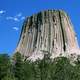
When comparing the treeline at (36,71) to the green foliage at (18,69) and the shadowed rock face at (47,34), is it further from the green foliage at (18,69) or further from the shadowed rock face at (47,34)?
the shadowed rock face at (47,34)

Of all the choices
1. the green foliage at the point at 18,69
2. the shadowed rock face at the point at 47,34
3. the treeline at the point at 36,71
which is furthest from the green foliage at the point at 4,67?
the shadowed rock face at the point at 47,34

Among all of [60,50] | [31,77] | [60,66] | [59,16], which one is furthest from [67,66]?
[59,16]

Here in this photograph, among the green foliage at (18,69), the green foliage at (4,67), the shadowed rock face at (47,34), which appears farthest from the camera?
the shadowed rock face at (47,34)

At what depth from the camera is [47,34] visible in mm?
132125

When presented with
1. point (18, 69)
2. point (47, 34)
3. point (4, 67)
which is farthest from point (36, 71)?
point (47, 34)

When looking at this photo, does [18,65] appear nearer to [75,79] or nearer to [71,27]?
[75,79]

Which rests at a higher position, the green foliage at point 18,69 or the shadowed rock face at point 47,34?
the shadowed rock face at point 47,34

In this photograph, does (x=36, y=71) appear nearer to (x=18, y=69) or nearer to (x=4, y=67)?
(x=18, y=69)

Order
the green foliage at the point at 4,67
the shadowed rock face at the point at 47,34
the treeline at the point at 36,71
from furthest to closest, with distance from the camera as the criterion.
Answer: the shadowed rock face at the point at 47,34 → the treeline at the point at 36,71 → the green foliage at the point at 4,67

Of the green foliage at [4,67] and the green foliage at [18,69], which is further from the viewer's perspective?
the green foliage at [18,69]

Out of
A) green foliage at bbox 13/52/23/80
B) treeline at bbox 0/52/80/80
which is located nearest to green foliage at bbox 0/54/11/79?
treeline at bbox 0/52/80/80

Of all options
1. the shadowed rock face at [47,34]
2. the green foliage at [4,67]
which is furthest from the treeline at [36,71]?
the shadowed rock face at [47,34]

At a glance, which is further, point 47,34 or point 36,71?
point 47,34

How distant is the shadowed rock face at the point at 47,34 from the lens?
127375mm
